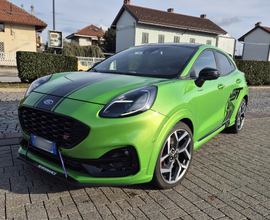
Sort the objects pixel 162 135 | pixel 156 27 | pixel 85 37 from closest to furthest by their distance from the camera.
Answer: pixel 162 135 < pixel 156 27 < pixel 85 37

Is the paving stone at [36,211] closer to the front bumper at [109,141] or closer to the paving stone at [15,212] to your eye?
the paving stone at [15,212]

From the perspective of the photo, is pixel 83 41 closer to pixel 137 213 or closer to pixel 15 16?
pixel 15 16

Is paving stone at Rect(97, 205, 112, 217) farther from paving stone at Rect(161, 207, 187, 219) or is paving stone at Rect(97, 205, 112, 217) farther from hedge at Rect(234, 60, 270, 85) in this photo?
hedge at Rect(234, 60, 270, 85)

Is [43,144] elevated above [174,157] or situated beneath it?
elevated above

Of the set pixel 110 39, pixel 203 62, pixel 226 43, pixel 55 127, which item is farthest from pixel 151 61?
pixel 110 39

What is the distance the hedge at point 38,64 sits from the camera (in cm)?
966

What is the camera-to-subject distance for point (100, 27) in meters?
60.7

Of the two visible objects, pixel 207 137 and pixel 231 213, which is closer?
pixel 231 213

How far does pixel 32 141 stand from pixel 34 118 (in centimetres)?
25

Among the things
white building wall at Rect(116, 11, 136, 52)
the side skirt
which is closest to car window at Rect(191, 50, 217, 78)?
the side skirt

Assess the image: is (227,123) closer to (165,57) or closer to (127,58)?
(165,57)

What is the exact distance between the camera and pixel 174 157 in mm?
2695

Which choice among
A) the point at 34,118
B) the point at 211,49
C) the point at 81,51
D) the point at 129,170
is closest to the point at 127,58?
the point at 211,49

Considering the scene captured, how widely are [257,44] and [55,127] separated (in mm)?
45590
